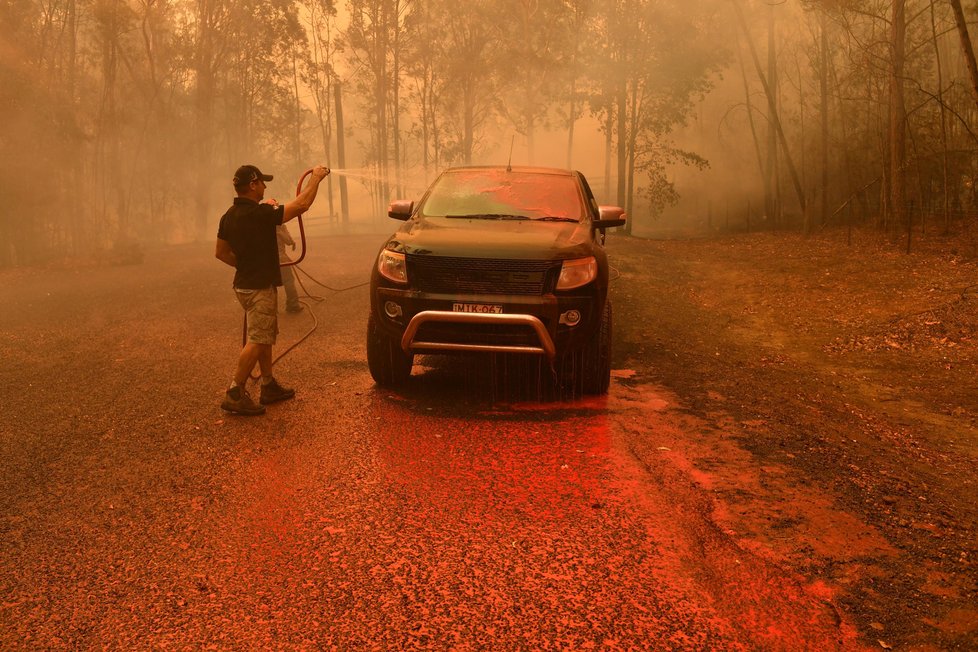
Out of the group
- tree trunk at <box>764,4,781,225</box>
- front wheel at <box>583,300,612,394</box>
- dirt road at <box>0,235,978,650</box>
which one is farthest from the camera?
tree trunk at <box>764,4,781,225</box>

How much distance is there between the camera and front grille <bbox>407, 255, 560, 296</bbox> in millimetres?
5789

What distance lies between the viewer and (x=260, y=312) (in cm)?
602

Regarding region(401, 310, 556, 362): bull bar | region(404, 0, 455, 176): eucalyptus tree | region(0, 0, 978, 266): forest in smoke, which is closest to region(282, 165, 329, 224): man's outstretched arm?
region(401, 310, 556, 362): bull bar

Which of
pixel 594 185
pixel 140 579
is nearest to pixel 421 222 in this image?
pixel 140 579

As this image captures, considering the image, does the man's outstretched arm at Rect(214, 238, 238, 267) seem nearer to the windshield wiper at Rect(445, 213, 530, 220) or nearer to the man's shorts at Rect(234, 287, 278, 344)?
the man's shorts at Rect(234, 287, 278, 344)

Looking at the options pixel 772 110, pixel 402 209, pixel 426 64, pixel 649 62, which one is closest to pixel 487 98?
pixel 426 64

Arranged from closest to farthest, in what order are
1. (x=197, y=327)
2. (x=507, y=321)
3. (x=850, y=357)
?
(x=507, y=321) < (x=850, y=357) < (x=197, y=327)

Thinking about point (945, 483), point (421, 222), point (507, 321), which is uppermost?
point (421, 222)

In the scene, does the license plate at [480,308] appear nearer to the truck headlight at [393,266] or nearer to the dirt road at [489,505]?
the truck headlight at [393,266]

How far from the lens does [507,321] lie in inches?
220

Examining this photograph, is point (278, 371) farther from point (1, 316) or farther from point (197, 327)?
point (1, 316)

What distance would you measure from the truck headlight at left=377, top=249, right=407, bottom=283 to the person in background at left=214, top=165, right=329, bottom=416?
28.7 inches

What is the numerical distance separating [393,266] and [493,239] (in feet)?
2.72

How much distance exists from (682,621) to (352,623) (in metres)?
1.33
